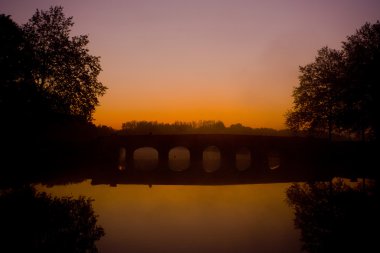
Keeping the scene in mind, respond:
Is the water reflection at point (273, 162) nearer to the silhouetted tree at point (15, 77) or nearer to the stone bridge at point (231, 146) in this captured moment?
the stone bridge at point (231, 146)

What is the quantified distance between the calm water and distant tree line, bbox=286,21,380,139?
21573 mm

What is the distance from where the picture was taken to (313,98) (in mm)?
40438

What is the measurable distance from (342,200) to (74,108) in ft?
74.2

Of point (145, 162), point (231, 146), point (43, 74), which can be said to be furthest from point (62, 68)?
point (145, 162)

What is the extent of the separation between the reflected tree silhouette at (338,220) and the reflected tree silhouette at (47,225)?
20.9ft

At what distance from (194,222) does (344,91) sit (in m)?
31.1

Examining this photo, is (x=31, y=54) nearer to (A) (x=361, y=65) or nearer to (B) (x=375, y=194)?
(B) (x=375, y=194)

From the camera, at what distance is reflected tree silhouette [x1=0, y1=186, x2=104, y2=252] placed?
882 cm

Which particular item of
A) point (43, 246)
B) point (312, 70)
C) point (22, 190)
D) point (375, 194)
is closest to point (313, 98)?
point (312, 70)

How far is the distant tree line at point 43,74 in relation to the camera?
27.6 metres

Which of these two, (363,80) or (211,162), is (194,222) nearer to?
(363,80)

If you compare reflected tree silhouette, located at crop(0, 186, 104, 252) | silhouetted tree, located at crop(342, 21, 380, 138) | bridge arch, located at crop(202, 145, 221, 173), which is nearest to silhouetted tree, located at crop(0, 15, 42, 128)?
reflected tree silhouette, located at crop(0, 186, 104, 252)

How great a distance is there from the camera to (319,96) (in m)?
39.8

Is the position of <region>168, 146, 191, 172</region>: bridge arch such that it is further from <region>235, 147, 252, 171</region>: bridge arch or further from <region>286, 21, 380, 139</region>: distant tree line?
<region>286, 21, 380, 139</region>: distant tree line
